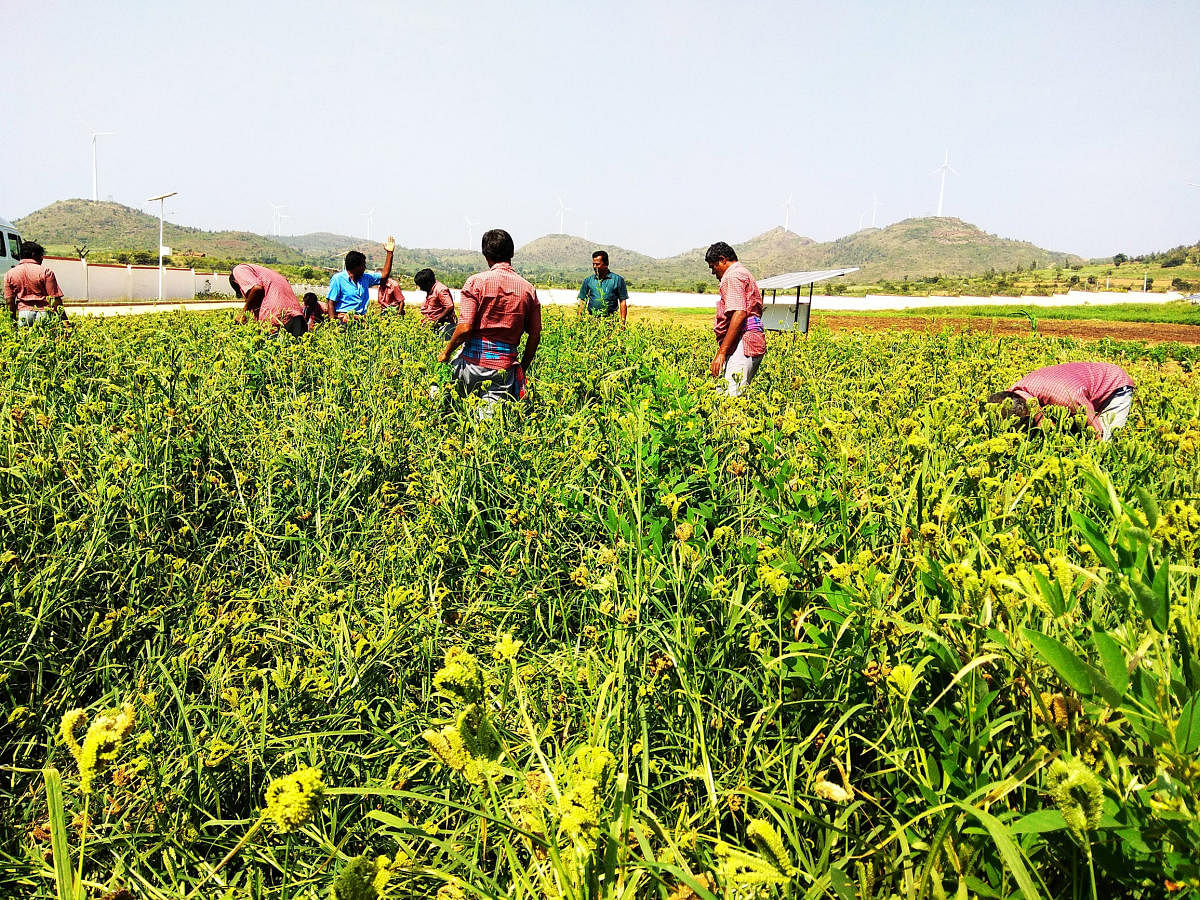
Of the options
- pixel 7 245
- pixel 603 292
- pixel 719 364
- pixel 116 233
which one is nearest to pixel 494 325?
pixel 719 364

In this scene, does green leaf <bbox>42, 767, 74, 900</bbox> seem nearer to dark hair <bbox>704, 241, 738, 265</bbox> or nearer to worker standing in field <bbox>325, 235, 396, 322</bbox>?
dark hair <bbox>704, 241, 738, 265</bbox>

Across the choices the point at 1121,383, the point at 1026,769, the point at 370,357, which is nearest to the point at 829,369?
the point at 1121,383

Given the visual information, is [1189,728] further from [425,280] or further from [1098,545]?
[425,280]

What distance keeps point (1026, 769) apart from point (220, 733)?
6.78 ft

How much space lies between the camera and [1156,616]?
104 centimetres

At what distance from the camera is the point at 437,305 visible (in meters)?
11.1

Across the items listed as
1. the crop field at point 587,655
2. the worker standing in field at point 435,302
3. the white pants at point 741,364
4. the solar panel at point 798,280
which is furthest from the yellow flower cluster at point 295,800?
the solar panel at point 798,280

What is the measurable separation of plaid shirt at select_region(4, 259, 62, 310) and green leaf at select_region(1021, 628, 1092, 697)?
38.5 ft

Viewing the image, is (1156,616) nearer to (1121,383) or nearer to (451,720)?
(451,720)

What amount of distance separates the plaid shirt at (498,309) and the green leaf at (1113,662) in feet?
16.5

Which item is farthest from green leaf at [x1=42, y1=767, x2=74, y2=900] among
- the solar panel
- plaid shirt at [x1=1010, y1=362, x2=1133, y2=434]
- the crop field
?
the solar panel

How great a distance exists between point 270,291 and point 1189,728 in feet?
29.2

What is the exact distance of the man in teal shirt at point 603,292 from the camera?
35.4 ft

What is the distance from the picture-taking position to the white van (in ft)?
61.2
